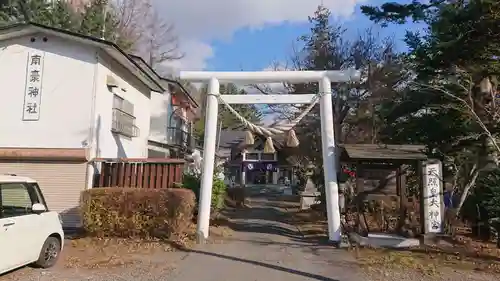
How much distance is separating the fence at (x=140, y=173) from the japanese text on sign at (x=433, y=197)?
740cm

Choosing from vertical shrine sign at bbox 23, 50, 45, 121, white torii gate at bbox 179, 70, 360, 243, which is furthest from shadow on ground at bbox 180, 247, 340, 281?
vertical shrine sign at bbox 23, 50, 45, 121

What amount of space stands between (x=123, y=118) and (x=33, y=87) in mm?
3299

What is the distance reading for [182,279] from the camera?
757cm

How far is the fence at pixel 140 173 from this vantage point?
13836mm

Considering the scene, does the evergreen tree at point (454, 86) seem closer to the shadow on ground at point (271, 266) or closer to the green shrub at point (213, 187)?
the shadow on ground at point (271, 266)

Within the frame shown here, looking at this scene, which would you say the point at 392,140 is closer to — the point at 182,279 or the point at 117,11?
the point at 182,279

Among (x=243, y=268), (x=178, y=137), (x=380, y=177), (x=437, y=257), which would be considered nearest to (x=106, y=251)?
(x=243, y=268)

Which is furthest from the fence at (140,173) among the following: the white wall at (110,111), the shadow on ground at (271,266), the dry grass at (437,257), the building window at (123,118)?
the dry grass at (437,257)

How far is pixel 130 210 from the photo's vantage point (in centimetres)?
1115

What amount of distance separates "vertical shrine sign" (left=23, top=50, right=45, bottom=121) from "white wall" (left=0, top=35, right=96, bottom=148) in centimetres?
11

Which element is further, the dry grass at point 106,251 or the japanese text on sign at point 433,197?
the japanese text on sign at point 433,197

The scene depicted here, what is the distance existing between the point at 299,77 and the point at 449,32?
163 inches

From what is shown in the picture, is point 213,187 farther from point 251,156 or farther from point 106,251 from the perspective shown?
point 251,156

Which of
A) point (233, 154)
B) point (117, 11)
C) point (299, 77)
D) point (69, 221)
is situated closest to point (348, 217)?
point (299, 77)
